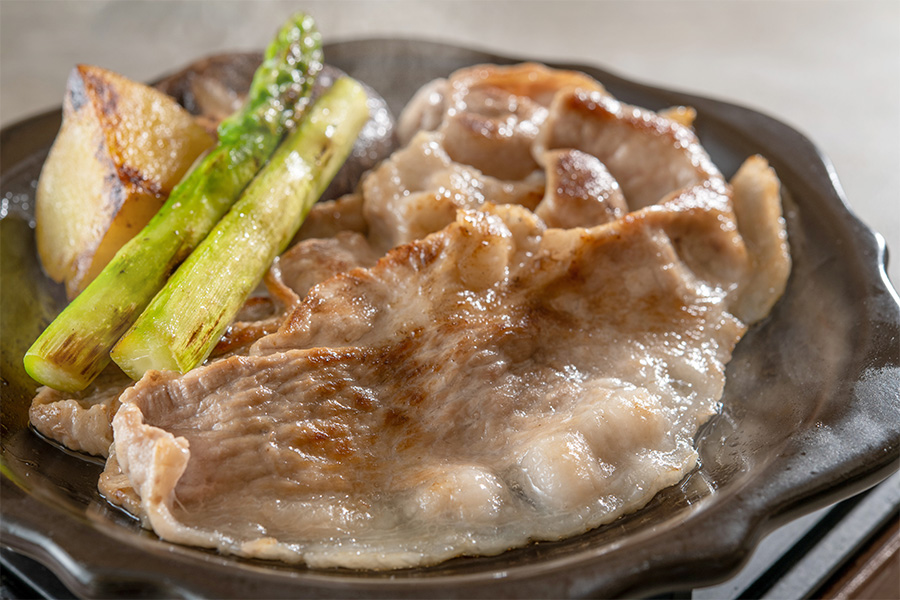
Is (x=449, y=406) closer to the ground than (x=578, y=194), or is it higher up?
closer to the ground

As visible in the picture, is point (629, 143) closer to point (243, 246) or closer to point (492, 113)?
point (492, 113)

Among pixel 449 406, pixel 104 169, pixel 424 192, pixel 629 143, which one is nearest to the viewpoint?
pixel 449 406

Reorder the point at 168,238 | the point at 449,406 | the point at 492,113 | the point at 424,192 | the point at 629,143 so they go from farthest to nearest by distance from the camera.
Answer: the point at 492,113 → the point at 629,143 → the point at 424,192 → the point at 168,238 → the point at 449,406

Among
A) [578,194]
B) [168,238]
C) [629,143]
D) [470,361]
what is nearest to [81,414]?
[168,238]

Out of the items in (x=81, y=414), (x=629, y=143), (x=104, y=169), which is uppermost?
(x=629, y=143)

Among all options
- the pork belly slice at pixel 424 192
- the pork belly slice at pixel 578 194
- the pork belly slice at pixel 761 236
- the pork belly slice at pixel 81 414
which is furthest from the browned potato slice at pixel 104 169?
the pork belly slice at pixel 761 236

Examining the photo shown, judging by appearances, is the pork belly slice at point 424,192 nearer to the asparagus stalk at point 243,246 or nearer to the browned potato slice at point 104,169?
the asparagus stalk at point 243,246

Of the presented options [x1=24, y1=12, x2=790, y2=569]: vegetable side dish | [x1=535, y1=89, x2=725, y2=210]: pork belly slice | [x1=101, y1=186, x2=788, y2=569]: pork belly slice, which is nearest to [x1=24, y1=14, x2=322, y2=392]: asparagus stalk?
[x1=24, y1=12, x2=790, y2=569]: vegetable side dish
